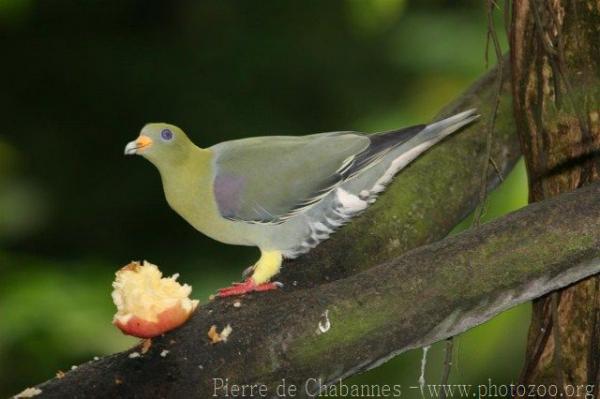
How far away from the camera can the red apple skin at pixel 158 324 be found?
8.47 feet

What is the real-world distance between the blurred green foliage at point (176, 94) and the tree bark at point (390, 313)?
2144 mm

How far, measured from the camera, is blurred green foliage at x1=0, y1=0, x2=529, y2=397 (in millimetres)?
5004

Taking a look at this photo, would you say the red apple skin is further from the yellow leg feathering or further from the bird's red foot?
the yellow leg feathering

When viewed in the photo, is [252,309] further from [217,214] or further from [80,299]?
[80,299]

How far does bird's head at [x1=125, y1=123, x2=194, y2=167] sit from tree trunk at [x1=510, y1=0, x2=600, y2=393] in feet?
3.19

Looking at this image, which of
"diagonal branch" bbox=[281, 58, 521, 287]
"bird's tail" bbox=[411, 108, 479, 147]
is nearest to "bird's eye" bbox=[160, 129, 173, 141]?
"diagonal branch" bbox=[281, 58, 521, 287]

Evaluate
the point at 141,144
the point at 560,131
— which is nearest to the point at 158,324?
the point at 141,144

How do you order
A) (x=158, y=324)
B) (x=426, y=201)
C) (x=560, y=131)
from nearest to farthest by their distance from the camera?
(x=158, y=324), (x=560, y=131), (x=426, y=201)

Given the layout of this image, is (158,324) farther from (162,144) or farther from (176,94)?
(176,94)

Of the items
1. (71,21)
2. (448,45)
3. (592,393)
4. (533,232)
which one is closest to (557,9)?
(533,232)

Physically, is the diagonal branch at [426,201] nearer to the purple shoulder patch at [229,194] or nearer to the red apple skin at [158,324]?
the purple shoulder patch at [229,194]

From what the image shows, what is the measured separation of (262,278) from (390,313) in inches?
26.0

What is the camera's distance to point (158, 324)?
258cm

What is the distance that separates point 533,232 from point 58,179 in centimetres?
385
